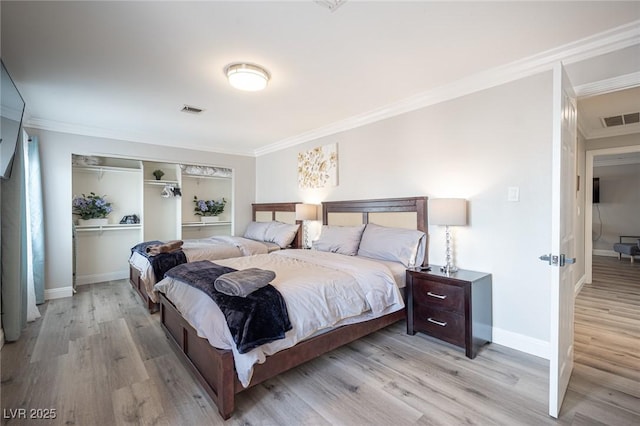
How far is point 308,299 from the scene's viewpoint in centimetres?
202

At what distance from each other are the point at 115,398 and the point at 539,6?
371 cm

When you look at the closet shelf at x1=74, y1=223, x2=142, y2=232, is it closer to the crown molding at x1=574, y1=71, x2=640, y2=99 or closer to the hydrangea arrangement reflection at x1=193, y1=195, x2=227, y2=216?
the hydrangea arrangement reflection at x1=193, y1=195, x2=227, y2=216

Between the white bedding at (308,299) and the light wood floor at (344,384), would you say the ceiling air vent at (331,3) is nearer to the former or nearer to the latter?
the white bedding at (308,299)

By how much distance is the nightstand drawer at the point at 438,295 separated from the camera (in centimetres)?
242

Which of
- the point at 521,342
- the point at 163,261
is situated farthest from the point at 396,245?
the point at 163,261

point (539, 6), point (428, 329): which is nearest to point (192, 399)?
point (428, 329)

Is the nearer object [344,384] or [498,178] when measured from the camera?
[344,384]

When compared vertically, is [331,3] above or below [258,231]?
above

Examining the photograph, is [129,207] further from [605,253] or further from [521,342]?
[605,253]

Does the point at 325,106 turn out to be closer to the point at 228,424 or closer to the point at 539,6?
the point at 539,6

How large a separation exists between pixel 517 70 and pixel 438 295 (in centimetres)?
209

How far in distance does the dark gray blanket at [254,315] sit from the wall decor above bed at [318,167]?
2.63 m

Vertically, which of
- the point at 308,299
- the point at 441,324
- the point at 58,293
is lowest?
the point at 58,293

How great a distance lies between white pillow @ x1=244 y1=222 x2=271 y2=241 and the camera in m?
5.07
